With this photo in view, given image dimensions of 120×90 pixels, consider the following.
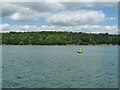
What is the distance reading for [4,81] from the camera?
52.1m

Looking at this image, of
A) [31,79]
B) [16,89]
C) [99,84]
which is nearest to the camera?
[16,89]

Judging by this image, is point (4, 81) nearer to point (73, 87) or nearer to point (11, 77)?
point (11, 77)

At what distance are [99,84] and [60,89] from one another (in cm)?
836

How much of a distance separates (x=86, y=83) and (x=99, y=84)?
214 centimetres

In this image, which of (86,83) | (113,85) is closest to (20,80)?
(86,83)

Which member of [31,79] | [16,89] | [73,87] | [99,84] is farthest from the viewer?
[31,79]

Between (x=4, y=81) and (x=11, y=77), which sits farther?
(x=11, y=77)

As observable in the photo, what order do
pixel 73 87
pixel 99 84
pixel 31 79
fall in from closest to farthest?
pixel 73 87 → pixel 99 84 → pixel 31 79

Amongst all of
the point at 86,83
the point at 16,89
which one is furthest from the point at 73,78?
the point at 16,89

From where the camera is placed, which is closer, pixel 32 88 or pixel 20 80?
pixel 32 88

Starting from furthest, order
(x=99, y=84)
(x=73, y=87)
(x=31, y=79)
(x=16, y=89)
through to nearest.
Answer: (x=31, y=79)
(x=99, y=84)
(x=73, y=87)
(x=16, y=89)

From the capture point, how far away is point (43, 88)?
45969 millimetres

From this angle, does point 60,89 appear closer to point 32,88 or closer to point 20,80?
point 32,88

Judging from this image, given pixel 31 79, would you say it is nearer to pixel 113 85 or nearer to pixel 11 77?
pixel 11 77
